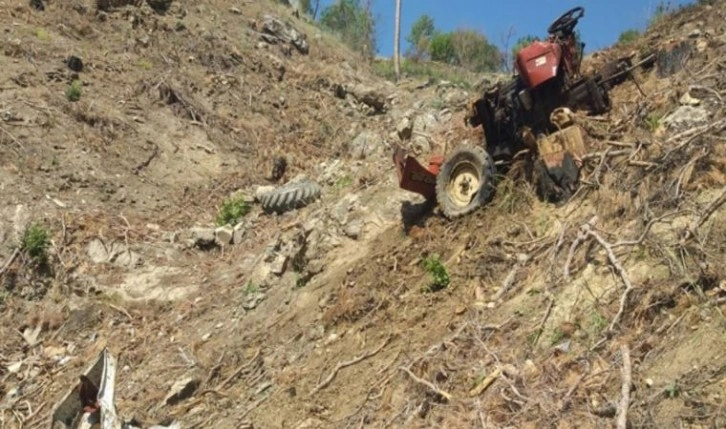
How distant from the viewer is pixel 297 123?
1457 cm

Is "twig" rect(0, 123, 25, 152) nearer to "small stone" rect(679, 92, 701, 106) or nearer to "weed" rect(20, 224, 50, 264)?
"weed" rect(20, 224, 50, 264)

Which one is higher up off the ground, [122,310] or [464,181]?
[464,181]


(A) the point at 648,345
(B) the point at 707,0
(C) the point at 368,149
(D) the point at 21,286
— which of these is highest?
(B) the point at 707,0

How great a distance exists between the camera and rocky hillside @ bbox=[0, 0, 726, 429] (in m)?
4.72

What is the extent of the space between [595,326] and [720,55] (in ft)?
11.8

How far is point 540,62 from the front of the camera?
681 cm

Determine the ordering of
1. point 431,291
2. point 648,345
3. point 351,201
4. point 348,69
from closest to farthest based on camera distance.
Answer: point 648,345 < point 431,291 < point 351,201 < point 348,69

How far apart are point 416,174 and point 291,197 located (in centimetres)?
327

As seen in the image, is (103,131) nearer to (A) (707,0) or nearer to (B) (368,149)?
(B) (368,149)

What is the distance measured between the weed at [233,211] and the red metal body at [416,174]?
384 cm

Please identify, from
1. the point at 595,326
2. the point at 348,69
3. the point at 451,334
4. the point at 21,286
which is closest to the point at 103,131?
the point at 21,286

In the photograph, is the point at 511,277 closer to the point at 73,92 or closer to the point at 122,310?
the point at 122,310

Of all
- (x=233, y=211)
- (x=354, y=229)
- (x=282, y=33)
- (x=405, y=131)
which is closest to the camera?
(x=354, y=229)

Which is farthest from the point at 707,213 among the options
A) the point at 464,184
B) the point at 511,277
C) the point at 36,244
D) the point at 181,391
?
the point at 36,244
